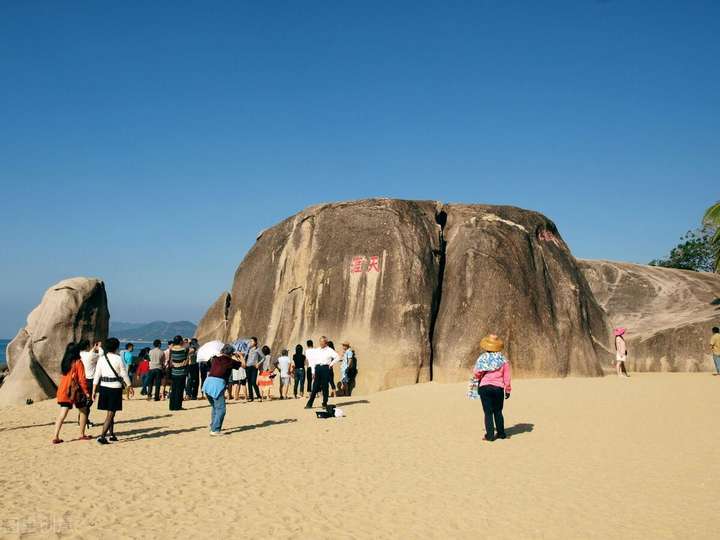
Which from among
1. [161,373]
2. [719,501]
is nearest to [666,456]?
[719,501]

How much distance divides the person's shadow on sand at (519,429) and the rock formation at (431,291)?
648cm

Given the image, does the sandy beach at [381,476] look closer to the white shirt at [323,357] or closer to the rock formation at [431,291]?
the white shirt at [323,357]

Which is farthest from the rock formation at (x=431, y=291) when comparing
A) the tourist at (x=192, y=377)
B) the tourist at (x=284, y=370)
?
the tourist at (x=192, y=377)

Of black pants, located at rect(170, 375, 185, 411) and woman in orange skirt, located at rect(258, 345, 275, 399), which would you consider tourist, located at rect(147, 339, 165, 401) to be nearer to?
black pants, located at rect(170, 375, 185, 411)

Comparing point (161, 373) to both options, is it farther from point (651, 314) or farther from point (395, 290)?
point (651, 314)

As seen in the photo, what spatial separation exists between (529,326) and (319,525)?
45.0 ft

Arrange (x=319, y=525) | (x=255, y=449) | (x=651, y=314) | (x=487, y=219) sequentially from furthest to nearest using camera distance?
(x=651, y=314), (x=487, y=219), (x=255, y=449), (x=319, y=525)

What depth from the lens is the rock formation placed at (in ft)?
60.4

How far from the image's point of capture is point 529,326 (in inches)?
733

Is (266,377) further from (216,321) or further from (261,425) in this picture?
(216,321)

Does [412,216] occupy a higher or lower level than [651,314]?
higher

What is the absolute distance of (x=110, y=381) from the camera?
10.5 metres

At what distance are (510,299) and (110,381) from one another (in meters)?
12.2

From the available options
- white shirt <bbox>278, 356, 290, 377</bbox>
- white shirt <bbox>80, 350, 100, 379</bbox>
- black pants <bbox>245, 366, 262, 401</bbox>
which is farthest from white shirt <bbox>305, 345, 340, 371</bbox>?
white shirt <bbox>80, 350, 100, 379</bbox>
